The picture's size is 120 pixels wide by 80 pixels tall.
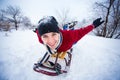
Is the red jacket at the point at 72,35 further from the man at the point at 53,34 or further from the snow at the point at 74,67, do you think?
the snow at the point at 74,67

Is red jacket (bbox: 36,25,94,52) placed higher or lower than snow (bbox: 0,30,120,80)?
higher

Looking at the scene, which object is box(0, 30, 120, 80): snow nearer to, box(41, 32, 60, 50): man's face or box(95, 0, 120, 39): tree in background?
box(41, 32, 60, 50): man's face

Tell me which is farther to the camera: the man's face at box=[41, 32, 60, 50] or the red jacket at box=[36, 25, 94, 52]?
the red jacket at box=[36, 25, 94, 52]

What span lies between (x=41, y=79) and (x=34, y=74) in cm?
18

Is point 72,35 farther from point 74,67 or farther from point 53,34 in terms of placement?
point 74,67

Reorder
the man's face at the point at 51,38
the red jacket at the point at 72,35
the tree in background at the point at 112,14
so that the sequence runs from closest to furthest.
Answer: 1. the man's face at the point at 51,38
2. the red jacket at the point at 72,35
3. the tree in background at the point at 112,14

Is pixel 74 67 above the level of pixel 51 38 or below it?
below

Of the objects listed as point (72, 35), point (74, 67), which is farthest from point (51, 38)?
point (74, 67)

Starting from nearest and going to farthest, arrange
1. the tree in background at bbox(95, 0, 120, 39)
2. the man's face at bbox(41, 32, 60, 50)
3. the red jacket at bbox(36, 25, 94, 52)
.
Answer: the man's face at bbox(41, 32, 60, 50)
the red jacket at bbox(36, 25, 94, 52)
the tree in background at bbox(95, 0, 120, 39)

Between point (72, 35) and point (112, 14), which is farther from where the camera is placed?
point (112, 14)

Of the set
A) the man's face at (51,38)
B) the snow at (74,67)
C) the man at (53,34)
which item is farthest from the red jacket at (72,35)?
the snow at (74,67)

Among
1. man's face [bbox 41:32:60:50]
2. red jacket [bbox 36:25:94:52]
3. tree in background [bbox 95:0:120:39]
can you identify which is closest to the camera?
man's face [bbox 41:32:60:50]

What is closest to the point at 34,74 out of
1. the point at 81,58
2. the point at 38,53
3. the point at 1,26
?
the point at 38,53

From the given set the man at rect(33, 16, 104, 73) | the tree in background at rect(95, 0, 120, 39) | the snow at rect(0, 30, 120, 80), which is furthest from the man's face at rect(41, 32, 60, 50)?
the tree in background at rect(95, 0, 120, 39)
